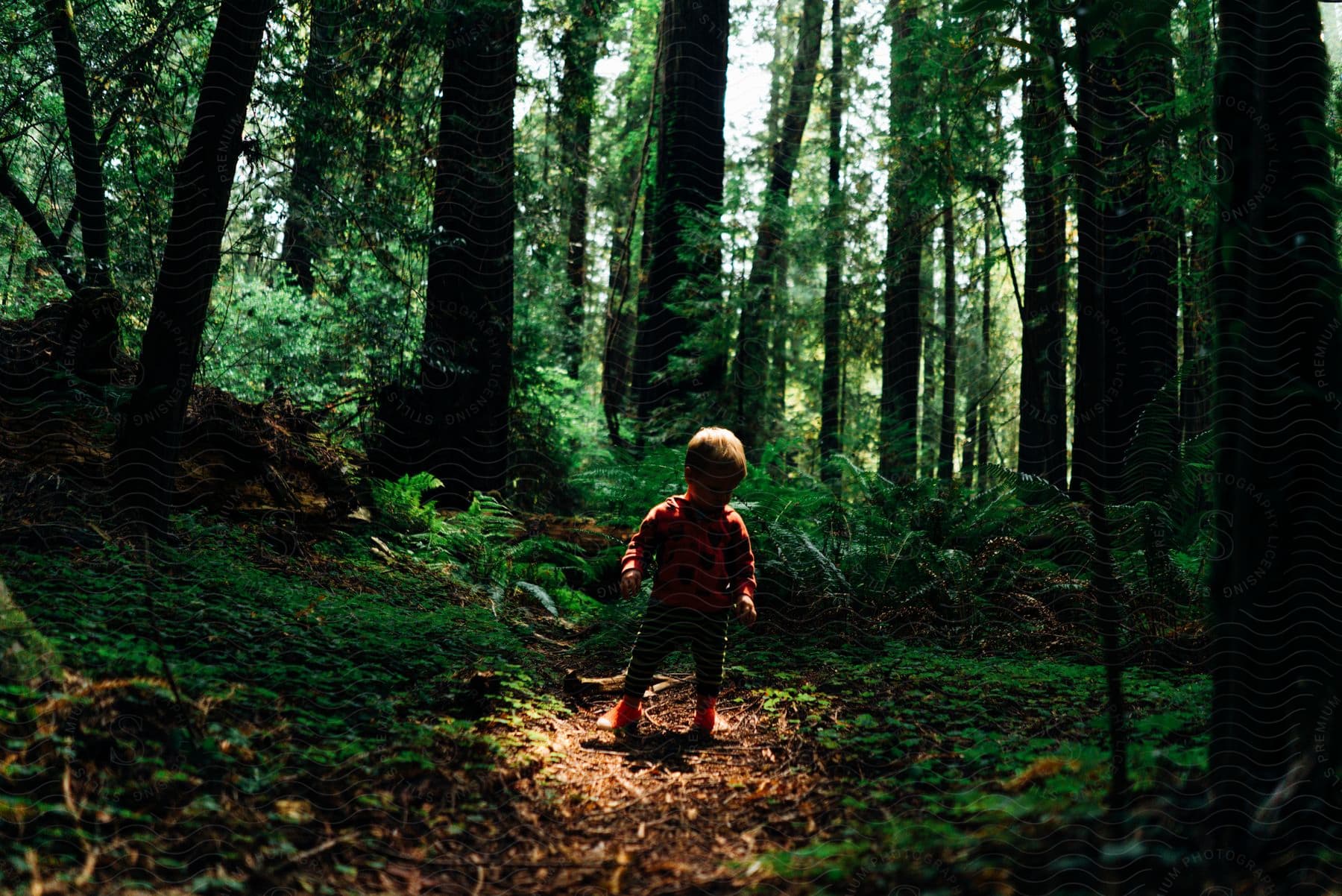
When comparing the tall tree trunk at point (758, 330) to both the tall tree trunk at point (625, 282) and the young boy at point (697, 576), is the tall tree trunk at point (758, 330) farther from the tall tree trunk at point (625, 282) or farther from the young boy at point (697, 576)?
the young boy at point (697, 576)

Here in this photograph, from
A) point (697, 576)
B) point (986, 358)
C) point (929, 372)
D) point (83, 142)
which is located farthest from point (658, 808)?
point (929, 372)

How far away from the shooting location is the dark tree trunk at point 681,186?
30.0ft

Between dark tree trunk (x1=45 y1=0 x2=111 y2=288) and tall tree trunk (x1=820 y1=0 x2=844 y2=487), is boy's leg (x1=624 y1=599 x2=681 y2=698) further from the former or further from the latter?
tall tree trunk (x1=820 y1=0 x2=844 y2=487)

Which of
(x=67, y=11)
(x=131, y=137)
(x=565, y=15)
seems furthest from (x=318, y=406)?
(x=565, y=15)

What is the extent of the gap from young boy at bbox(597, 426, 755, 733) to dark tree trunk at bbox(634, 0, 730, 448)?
207 inches

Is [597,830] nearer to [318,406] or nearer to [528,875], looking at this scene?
[528,875]

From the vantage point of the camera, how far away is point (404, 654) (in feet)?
12.2

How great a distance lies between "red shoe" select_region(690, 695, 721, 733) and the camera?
3.59 metres

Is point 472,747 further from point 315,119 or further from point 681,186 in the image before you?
point 681,186

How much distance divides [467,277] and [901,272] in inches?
264

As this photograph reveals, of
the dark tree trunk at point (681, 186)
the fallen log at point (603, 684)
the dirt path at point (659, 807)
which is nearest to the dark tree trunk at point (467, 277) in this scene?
the dark tree trunk at point (681, 186)

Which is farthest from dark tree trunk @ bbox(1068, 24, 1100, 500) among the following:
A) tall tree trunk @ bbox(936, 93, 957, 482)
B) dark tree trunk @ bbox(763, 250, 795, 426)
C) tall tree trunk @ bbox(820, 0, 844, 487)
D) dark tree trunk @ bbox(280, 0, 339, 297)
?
tall tree trunk @ bbox(936, 93, 957, 482)

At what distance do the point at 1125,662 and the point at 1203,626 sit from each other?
0.64m

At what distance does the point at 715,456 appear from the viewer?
147 inches
